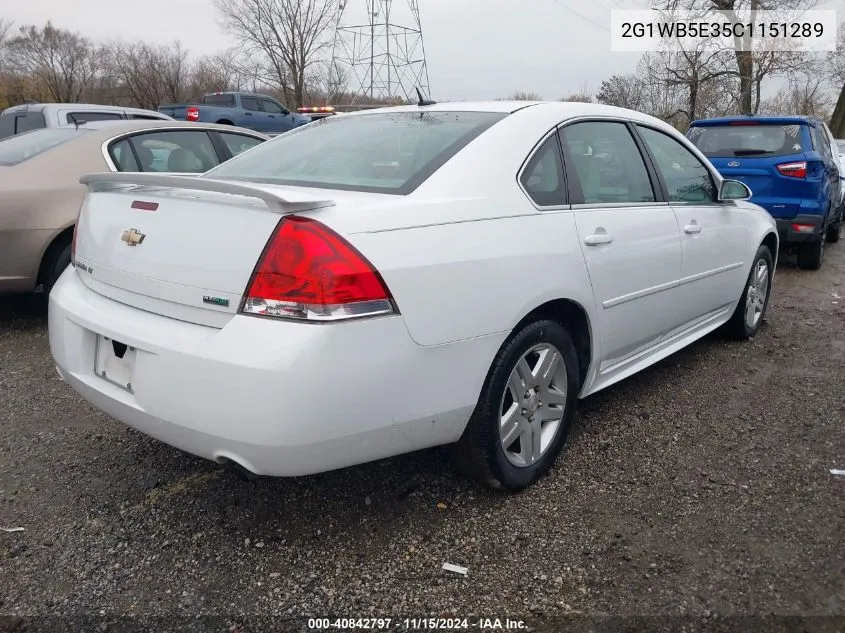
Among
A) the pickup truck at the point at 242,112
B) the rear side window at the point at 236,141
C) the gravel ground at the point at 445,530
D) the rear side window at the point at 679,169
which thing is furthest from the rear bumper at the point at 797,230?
the pickup truck at the point at 242,112

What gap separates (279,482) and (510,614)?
1.15 metres

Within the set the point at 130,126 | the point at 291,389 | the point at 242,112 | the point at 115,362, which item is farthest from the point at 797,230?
the point at 242,112

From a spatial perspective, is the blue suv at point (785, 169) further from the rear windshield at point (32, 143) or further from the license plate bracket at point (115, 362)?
the license plate bracket at point (115, 362)

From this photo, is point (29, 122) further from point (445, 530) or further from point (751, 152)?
point (445, 530)

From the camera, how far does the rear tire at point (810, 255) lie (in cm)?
734

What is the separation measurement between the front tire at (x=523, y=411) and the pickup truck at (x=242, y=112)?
16.7 meters

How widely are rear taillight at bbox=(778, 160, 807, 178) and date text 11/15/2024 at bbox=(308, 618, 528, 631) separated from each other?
6376mm

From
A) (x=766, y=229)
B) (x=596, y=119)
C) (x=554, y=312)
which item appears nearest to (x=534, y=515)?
(x=554, y=312)

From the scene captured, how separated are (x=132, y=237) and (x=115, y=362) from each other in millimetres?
437

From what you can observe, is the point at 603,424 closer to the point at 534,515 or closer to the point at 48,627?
the point at 534,515

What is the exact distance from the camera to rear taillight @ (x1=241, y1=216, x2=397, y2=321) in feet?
6.54

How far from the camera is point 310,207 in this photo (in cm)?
206

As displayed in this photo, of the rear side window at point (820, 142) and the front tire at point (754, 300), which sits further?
the rear side window at point (820, 142)

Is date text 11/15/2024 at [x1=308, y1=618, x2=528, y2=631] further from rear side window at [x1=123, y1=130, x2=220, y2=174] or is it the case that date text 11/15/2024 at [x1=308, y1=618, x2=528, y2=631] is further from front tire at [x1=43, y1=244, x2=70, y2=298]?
rear side window at [x1=123, y1=130, x2=220, y2=174]
